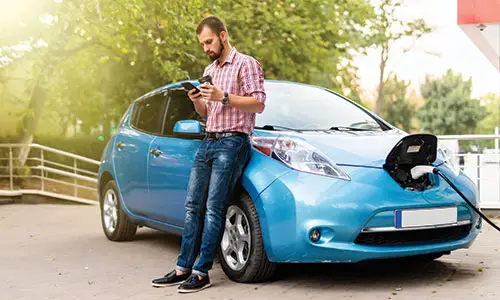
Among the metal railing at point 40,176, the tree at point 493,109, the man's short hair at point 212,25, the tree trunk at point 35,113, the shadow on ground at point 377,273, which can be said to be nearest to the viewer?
the man's short hair at point 212,25

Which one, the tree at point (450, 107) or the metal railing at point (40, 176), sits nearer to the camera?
the metal railing at point (40, 176)

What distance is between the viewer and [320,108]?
21.2 ft

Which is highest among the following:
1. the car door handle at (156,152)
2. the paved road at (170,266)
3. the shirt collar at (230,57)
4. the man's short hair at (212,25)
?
the man's short hair at (212,25)

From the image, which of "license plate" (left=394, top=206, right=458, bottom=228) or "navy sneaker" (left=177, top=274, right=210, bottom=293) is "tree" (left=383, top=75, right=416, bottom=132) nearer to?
"license plate" (left=394, top=206, right=458, bottom=228)

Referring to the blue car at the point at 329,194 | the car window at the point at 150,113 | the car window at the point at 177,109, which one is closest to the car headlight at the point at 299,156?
the blue car at the point at 329,194

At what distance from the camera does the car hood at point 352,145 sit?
5398 mm

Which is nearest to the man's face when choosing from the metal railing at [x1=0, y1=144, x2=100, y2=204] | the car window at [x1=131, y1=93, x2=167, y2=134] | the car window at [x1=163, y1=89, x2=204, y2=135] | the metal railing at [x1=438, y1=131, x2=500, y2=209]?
the car window at [x1=163, y1=89, x2=204, y2=135]

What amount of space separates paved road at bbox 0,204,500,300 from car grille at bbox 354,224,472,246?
0.32 metres

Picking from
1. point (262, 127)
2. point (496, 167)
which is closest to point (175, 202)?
point (262, 127)

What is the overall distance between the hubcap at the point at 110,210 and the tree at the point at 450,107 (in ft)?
212

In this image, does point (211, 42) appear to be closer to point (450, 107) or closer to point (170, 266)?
point (170, 266)

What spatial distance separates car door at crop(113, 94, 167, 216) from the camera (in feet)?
24.1

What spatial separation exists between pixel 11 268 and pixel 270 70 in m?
14.0

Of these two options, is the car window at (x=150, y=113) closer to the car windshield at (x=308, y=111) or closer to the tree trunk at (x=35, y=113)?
the car windshield at (x=308, y=111)
